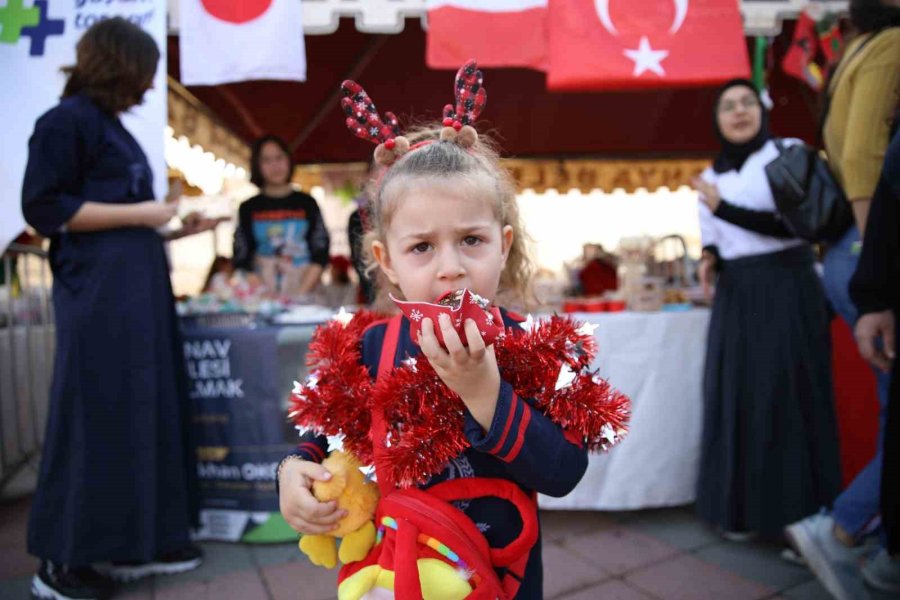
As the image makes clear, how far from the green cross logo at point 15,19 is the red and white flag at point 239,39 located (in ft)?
1.95

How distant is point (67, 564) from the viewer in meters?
1.95

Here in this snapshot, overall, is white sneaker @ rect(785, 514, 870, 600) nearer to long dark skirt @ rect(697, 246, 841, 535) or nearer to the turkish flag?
long dark skirt @ rect(697, 246, 841, 535)

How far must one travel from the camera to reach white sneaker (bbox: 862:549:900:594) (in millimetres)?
1797

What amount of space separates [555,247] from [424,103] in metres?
4.39

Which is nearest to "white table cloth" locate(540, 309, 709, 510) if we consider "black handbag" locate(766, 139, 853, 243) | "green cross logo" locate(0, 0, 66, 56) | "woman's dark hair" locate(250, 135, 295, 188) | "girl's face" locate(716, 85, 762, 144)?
"black handbag" locate(766, 139, 853, 243)

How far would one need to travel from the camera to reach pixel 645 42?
2.82m

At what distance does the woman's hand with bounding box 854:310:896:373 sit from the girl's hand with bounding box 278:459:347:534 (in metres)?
1.55

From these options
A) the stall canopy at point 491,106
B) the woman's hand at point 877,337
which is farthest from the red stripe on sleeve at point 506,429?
the stall canopy at point 491,106

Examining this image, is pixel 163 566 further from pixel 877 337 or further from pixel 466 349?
pixel 877 337

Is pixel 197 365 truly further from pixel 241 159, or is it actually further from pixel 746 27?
pixel 241 159

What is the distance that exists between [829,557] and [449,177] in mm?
Result: 1873

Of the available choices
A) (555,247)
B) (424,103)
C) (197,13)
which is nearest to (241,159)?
(424,103)

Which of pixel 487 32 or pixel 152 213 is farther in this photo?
pixel 487 32

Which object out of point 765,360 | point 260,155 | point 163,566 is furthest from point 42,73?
point 765,360
